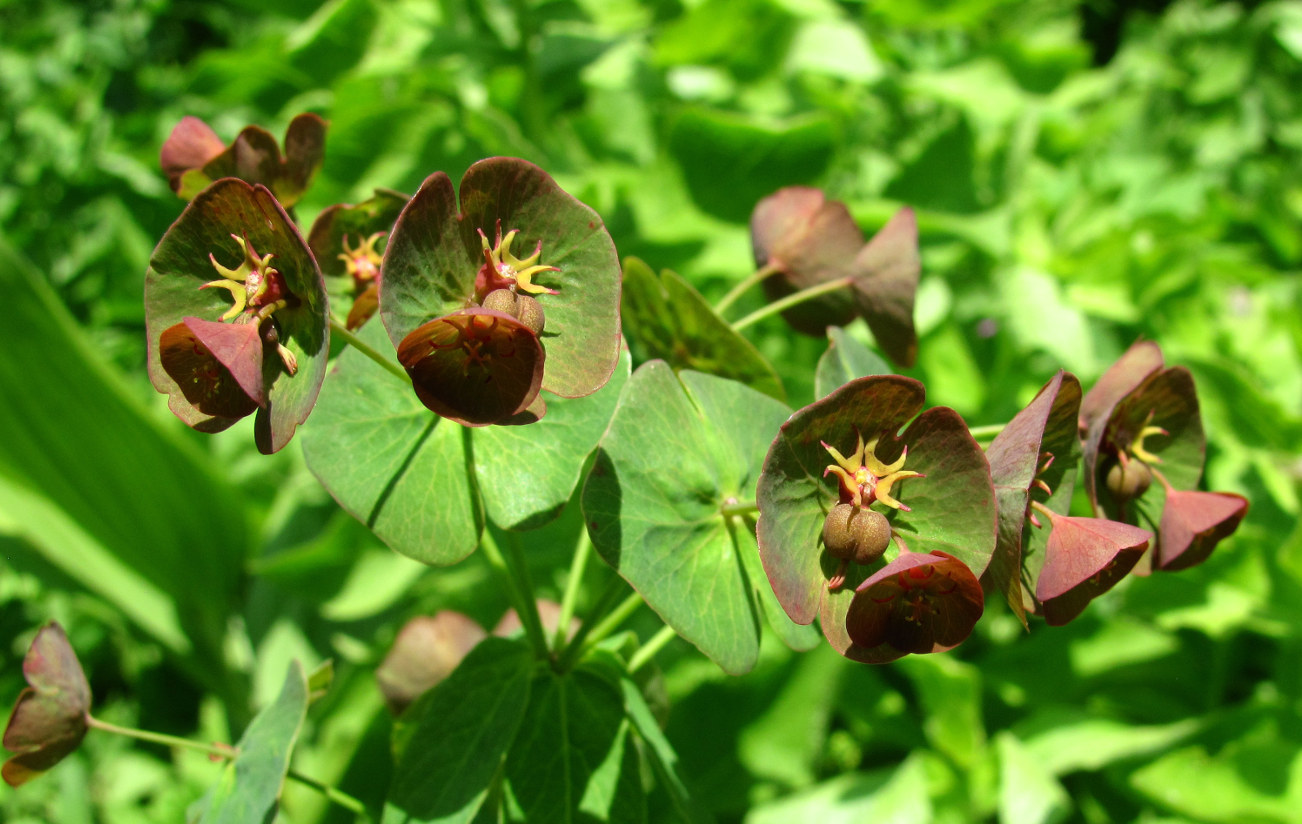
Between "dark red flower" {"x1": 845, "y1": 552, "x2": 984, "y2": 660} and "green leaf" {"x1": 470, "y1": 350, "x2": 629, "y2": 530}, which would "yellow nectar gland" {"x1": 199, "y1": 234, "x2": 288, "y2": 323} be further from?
"dark red flower" {"x1": 845, "y1": 552, "x2": 984, "y2": 660}

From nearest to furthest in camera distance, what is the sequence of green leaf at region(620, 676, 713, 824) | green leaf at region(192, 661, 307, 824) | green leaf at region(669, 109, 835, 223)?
green leaf at region(192, 661, 307, 824) → green leaf at region(620, 676, 713, 824) → green leaf at region(669, 109, 835, 223)

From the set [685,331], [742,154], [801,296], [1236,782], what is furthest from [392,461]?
[1236,782]

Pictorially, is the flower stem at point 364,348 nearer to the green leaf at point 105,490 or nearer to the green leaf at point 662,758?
the green leaf at point 662,758

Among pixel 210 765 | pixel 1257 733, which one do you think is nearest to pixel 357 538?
pixel 210 765

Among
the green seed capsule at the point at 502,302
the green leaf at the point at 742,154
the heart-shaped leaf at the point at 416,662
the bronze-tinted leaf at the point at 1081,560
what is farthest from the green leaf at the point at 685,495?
the green leaf at the point at 742,154

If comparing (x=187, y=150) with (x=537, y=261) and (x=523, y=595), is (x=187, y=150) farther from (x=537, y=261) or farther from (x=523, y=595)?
(x=523, y=595)

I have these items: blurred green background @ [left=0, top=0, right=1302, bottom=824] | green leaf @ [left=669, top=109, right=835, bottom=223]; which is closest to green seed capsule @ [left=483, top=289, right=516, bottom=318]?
blurred green background @ [left=0, top=0, right=1302, bottom=824]
